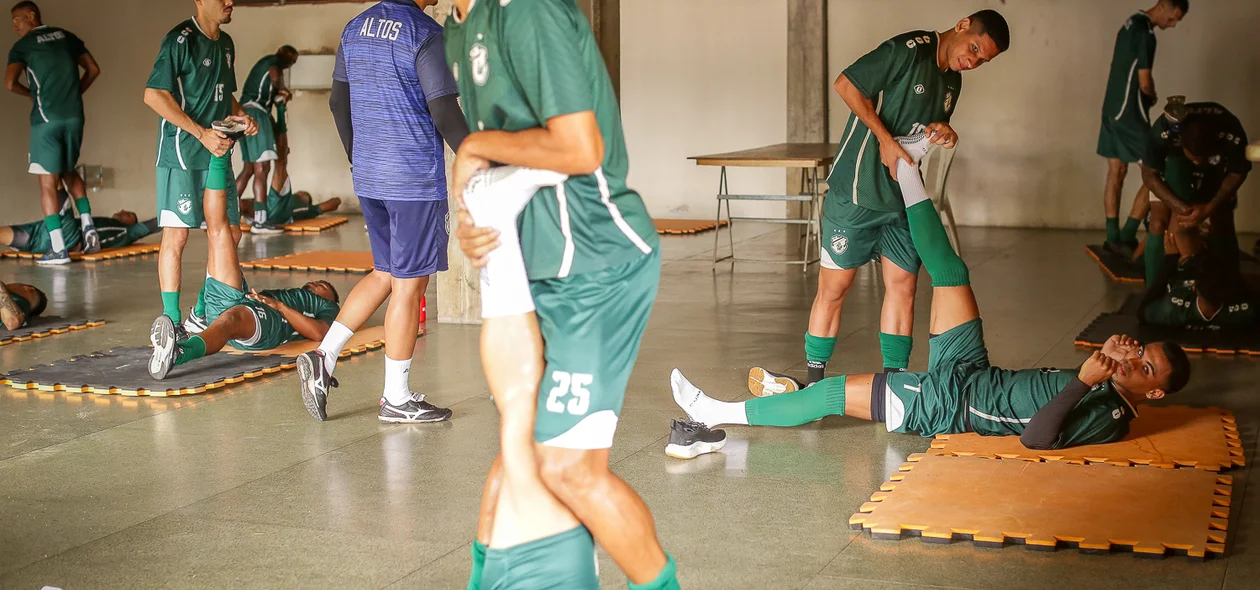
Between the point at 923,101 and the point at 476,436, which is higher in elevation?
the point at 923,101

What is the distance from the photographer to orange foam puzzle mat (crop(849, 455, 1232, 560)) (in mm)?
3381

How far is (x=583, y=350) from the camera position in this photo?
2.36m

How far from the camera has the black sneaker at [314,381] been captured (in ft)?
15.8

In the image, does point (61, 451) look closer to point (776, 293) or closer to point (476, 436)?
point (476, 436)

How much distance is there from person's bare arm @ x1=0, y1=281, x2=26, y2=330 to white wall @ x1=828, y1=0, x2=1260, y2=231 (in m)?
8.16

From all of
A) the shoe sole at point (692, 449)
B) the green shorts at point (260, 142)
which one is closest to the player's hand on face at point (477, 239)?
the shoe sole at point (692, 449)

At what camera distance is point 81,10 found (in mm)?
14766

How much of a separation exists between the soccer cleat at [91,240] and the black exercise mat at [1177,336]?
772cm

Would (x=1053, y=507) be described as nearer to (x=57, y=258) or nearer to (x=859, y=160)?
(x=859, y=160)

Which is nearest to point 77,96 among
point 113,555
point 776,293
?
point 776,293

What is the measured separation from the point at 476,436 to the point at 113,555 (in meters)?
1.50

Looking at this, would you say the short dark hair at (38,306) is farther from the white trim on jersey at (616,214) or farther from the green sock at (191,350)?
the white trim on jersey at (616,214)

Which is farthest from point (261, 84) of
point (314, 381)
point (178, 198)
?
point (314, 381)

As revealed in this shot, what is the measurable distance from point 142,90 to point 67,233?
5.28m
